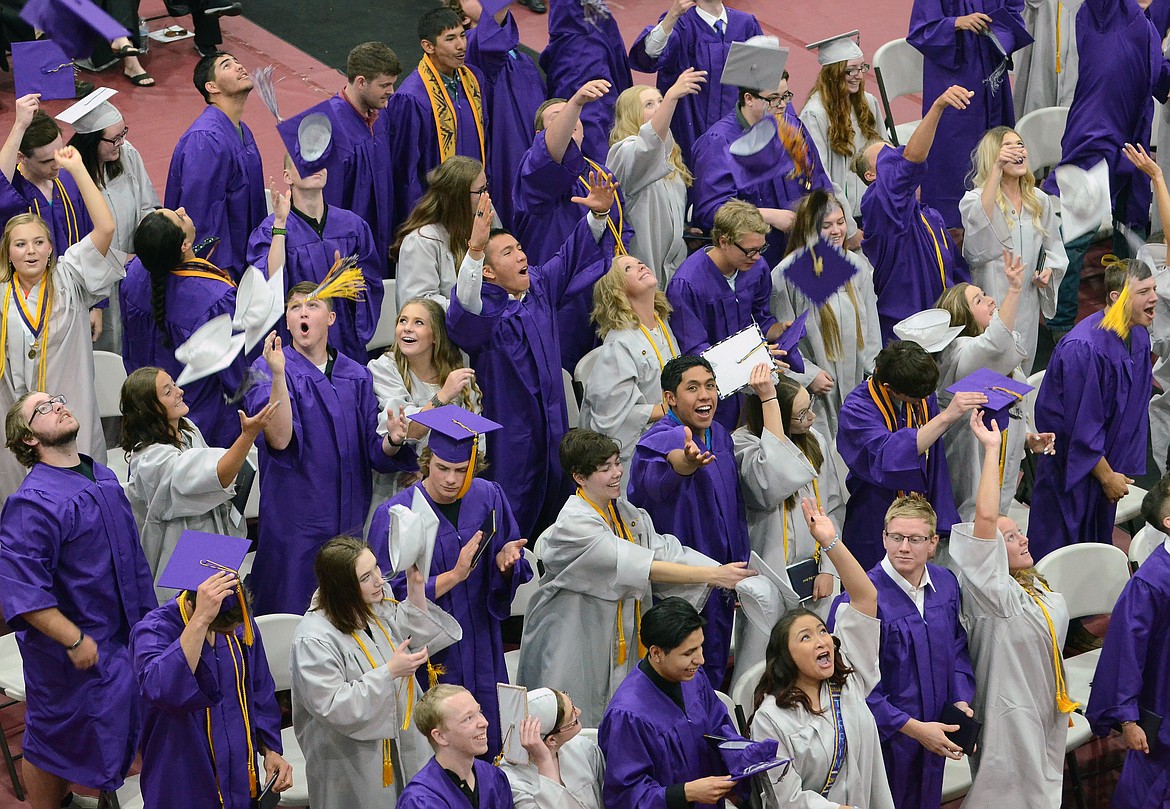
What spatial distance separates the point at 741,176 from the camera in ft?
24.6

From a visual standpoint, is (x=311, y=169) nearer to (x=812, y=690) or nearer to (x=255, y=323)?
(x=255, y=323)

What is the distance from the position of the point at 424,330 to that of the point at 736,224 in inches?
53.4

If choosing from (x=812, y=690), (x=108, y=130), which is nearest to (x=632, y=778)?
(x=812, y=690)

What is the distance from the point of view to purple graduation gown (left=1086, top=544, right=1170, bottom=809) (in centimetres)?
575

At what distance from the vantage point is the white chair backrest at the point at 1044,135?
9156 mm

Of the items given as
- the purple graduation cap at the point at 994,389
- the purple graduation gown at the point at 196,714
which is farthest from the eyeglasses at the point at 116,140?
the purple graduation cap at the point at 994,389

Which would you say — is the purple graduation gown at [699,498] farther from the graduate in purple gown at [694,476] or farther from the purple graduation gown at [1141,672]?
the purple graduation gown at [1141,672]

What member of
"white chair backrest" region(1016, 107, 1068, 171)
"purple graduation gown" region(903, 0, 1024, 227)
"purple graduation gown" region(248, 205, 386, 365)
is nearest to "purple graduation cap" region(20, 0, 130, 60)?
"purple graduation gown" region(248, 205, 386, 365)

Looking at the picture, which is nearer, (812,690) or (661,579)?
(812,690)

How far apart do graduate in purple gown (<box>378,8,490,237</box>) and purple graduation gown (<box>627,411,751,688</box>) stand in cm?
259

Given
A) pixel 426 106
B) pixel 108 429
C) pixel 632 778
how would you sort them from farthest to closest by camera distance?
pixel 426 106
pixel 108 429
pixel 632 778

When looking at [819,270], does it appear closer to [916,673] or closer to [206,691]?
[916,673]

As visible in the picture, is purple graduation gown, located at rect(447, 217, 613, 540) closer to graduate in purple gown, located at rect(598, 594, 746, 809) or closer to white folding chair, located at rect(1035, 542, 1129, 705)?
graduate in purple gown, located at rect(598, 594, 746, 809)

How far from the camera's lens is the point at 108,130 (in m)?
7.15
